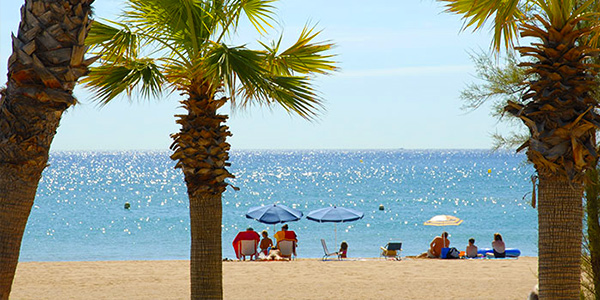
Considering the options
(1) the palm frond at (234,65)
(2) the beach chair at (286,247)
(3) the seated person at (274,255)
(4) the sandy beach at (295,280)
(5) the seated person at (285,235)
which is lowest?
(4) the sandy beach at (295,280)

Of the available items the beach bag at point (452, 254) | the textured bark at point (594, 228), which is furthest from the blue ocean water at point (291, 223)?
the beach bag at point (452, 254)

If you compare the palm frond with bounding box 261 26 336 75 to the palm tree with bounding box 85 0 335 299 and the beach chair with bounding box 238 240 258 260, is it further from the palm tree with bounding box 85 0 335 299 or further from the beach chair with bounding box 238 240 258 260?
the beach chair with bounding box 238 240 258 260

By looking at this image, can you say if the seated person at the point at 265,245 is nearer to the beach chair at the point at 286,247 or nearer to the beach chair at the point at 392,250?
the beach chair at the point at 286,247

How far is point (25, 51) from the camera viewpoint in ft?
15.4

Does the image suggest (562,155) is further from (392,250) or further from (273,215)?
(273,215)

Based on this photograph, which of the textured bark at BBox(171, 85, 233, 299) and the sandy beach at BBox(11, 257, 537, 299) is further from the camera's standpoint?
the sandy beach at BBox(11, 257, 537, 299)

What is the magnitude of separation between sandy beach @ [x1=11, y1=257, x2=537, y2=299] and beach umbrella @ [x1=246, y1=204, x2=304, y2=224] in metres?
3.72

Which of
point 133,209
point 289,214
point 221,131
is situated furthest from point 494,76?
point 133,209

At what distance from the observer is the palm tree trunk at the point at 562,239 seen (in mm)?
5660

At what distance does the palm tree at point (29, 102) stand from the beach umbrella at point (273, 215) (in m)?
16.6

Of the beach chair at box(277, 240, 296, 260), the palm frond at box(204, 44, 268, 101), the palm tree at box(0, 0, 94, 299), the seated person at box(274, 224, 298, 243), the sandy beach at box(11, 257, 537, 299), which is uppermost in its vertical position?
the palm frond at box(204, 44, 268, 101)

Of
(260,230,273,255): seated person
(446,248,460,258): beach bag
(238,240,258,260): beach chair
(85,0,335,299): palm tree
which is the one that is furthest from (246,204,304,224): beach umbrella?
(85,0,335,299): palm tree

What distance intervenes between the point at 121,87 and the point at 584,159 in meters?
5.27

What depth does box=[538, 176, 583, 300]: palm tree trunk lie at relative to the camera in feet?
18.6
